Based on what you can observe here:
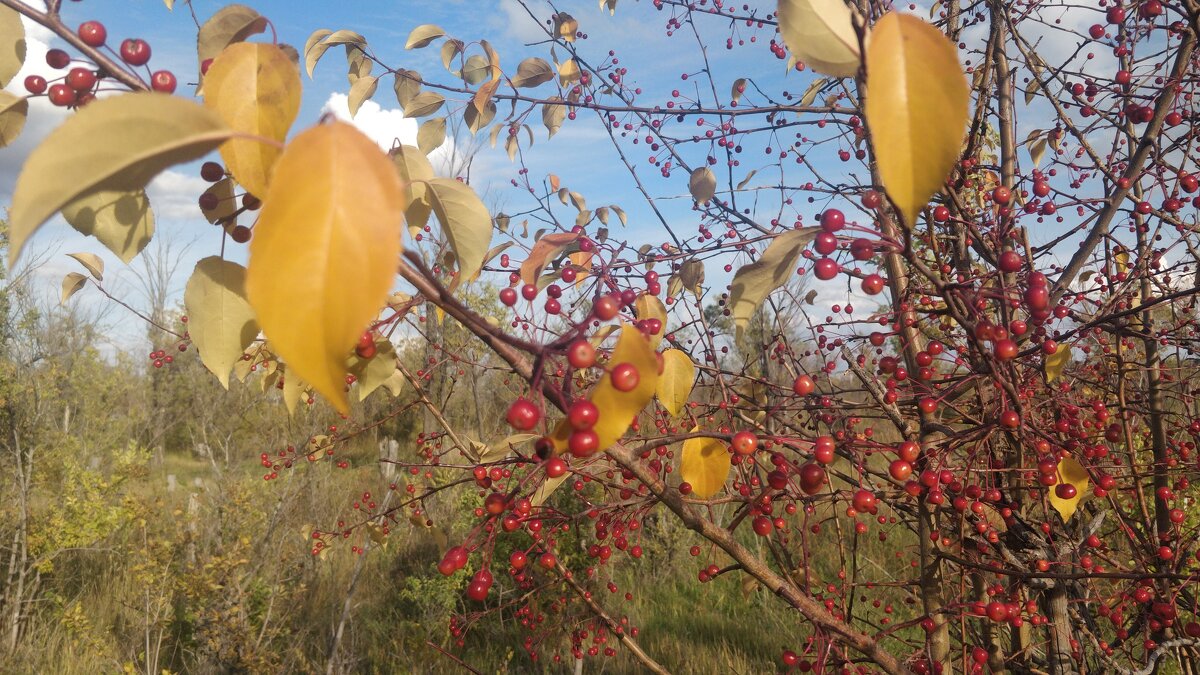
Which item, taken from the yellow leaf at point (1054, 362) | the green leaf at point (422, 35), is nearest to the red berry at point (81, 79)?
the green leaf at point (422, 35)

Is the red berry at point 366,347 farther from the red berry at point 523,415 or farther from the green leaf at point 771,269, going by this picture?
the green leaf at point 771,269

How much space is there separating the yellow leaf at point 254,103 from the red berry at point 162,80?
243 millimetres

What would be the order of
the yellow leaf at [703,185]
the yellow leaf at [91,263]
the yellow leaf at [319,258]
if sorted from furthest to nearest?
the yellow leaf at [703,185]
the yellow leaf at [91,263]
the yellow leaf at [319,258]

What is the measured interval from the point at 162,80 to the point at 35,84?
0.22 metres

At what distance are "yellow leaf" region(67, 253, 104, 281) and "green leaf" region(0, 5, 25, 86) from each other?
593mm

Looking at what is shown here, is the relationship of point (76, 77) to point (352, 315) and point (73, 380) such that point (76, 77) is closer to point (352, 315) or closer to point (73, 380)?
point (352, 315)

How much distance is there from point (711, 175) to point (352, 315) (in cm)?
154

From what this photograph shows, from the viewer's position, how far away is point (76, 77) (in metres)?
0.64

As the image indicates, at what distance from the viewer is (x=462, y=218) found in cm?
71

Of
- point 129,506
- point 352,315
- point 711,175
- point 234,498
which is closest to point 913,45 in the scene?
point 352,315

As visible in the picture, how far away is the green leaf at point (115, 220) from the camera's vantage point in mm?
645

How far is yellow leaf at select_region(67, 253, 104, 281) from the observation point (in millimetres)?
1173

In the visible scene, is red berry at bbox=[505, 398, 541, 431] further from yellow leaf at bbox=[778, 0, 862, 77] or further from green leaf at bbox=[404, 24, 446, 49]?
green leaf at bbox=[404, 24, 446, 49]

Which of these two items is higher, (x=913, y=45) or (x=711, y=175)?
(x=711, y=175)
